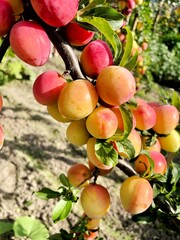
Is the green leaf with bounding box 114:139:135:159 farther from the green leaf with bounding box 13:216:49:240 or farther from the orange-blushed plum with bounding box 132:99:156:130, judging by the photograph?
the green leaf with bounding box 13:216:49:240

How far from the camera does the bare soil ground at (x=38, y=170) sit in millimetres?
1803

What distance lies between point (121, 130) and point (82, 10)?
230 millimetres

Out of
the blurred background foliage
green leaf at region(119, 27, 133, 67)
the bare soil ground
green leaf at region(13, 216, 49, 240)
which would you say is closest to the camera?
green leaf at region(119, 27, 133, 67)

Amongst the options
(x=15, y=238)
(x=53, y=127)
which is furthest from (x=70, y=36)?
(x=53, y=127)

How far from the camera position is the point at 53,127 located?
2.76 meters

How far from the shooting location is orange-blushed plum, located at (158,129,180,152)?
0.81 m

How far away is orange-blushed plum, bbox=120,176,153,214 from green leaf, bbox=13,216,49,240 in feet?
3.08

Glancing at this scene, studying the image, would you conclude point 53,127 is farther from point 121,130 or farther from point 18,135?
point 121,130

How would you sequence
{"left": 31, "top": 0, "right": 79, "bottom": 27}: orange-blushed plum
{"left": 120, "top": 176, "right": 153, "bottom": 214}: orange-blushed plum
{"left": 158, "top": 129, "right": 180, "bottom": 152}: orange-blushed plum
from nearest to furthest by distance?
{"left": 31, "top": 0, "right": 79, "bottom": 27}: orange-blushed plum → {"left": 120, "top": 176, "right": 153, "bottom": 214}: orange-blushed plum → {"left": 158, "top": 129, "right": 180, "bottom": 152}: orange-blushed plum

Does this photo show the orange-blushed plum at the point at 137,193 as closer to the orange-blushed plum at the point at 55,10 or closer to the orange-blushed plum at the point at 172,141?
the orange-blushed plum at the point at 172,141

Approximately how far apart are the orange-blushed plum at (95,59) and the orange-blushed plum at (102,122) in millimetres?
68

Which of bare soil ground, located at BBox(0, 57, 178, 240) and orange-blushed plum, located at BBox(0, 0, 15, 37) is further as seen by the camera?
bare soil ground, located at BBox(0, 57, 178, 240)

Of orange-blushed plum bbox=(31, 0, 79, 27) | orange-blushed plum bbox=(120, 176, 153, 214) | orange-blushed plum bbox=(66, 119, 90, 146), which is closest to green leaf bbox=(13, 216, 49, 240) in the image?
orange-blushed plum bbox=(120, 176, 153, 214)

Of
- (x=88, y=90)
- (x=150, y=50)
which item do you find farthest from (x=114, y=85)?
(x=150, y=50)
